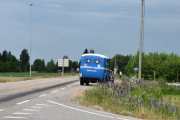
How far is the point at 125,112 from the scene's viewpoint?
82.9 ft

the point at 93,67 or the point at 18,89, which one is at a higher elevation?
the point at 93,67

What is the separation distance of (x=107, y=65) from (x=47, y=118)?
40005 millimetres

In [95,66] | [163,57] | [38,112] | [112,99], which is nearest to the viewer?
[38,112]

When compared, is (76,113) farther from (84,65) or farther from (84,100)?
(84,65)

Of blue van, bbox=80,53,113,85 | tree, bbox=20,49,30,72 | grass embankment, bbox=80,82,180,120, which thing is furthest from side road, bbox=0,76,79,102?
tree, bbox=20,49,30,72

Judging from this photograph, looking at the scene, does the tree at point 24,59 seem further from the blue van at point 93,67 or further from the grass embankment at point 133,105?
the grass embankment at point 133,105

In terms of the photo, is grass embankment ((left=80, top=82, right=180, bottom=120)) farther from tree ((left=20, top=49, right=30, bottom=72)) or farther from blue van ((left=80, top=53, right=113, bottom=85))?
tree ((left=20, top=49, right=30, bottom=72))

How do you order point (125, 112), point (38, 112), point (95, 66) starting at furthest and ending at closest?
point (95, 66), point (125, 112), point (38, 112)

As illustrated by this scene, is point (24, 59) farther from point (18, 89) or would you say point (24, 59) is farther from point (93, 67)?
point (18, 89)

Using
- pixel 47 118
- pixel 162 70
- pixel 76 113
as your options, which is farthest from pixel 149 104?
pixel 162 70

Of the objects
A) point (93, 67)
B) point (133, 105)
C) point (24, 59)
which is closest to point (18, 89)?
point (93, 67)

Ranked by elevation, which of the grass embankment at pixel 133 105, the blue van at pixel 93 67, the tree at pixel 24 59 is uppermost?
the tree at pixel 24 59

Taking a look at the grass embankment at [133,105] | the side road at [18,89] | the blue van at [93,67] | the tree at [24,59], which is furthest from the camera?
the tree at [24,59]

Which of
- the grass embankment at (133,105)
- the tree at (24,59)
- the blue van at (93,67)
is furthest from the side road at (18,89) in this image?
the tree at (24,59)
